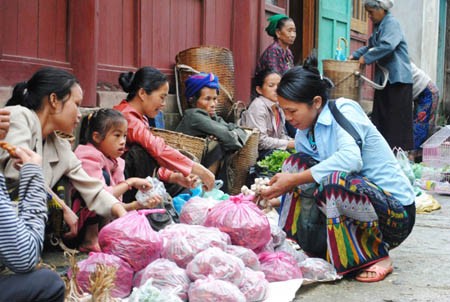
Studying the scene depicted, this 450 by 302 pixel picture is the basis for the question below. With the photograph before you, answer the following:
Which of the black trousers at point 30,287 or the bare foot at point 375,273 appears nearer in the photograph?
the black trousers at point 30,287

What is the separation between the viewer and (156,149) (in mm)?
4910

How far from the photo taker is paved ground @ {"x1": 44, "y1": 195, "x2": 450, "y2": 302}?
11.6ft

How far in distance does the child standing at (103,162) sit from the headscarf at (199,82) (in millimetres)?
1640

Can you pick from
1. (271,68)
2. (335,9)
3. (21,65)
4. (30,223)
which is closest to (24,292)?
(30,223)

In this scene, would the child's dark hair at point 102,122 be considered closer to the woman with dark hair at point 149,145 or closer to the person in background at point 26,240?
the woman with dark hair at point 149,145

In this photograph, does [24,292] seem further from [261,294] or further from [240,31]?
[240,31]

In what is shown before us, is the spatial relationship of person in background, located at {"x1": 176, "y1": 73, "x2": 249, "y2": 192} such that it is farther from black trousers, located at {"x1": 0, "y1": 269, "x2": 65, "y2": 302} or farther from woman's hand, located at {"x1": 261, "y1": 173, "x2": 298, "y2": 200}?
black trousers, located at {"x1": 0, "y1": 269, "x2": 65, "y2": 302}

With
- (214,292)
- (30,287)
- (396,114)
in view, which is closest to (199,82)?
(214,292)

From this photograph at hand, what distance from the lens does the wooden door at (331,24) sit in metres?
9.99

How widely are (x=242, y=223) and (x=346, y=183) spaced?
600mm

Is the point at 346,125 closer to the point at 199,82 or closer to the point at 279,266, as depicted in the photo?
the point at 279,266

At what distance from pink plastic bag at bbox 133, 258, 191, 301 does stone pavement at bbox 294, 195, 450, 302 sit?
0.63m

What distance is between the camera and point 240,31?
7.77 m

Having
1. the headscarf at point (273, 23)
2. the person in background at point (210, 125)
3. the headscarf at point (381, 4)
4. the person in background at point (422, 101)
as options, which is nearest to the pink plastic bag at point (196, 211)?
the person in background at point (210, 125)
